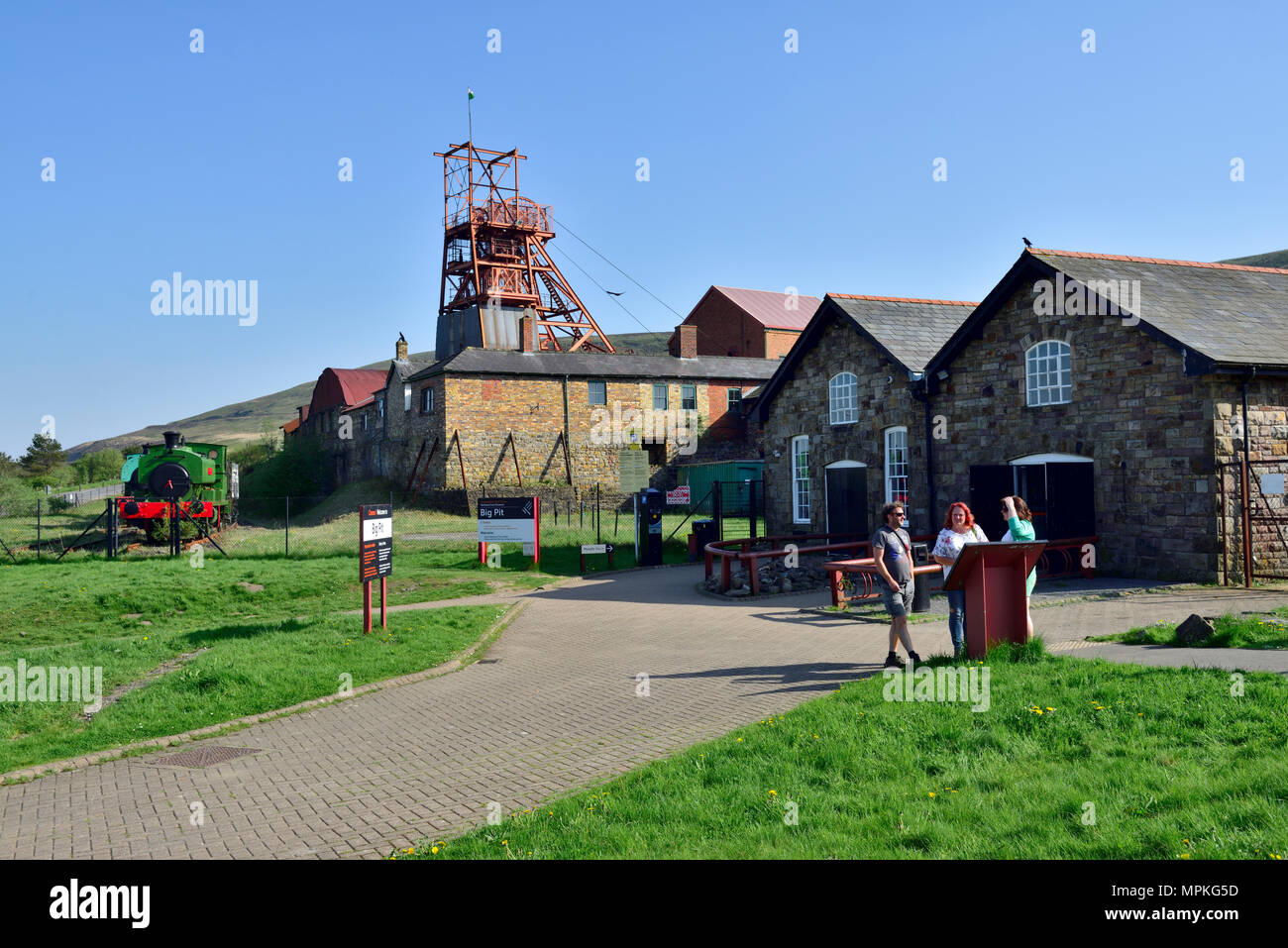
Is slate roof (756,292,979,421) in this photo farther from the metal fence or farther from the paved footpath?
the paved footpath

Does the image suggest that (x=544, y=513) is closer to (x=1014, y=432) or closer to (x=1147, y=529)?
(x=1014, y=432)

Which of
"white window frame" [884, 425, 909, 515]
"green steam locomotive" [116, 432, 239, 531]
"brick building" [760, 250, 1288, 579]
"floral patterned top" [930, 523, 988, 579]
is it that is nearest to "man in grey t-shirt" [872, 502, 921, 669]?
"floral patterned top" [930, 523, 988, 579]

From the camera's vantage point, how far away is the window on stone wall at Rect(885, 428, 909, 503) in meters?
21.9

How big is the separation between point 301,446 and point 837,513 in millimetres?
35237

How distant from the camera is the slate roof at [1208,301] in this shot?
16188 mm

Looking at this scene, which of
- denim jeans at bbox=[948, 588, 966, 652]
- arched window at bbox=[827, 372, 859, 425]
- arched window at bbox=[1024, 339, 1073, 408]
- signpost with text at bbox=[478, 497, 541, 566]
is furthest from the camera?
arched window at bbox=[827, 372, 859, 425]

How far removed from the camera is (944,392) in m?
20.8

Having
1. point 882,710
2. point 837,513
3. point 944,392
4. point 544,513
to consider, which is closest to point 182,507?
point 544,513

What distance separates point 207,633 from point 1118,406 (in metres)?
16.0

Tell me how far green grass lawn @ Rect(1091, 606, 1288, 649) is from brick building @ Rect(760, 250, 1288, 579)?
5.06 meters

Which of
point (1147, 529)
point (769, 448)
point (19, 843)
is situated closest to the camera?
point (19, 843)

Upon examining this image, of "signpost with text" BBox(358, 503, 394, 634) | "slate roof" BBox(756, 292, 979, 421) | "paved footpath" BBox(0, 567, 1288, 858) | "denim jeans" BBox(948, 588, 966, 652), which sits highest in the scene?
"slate roof" BBox(756, 292, 979, 421)

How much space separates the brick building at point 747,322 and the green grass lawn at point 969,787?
45.7 meters

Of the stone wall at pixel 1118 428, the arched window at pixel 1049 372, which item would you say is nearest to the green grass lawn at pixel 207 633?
the stone wall at pixel 1118 428
